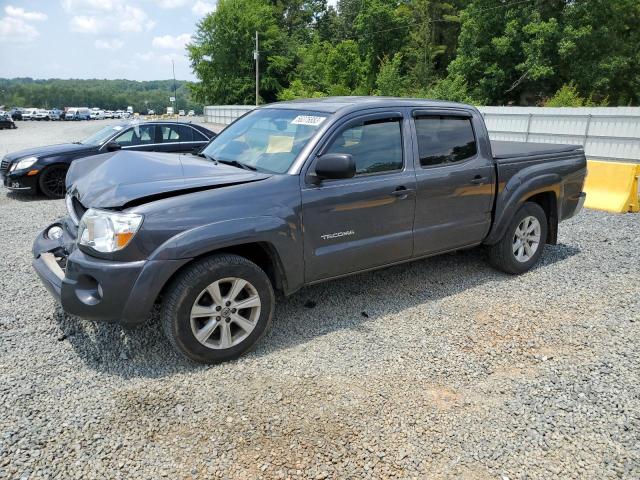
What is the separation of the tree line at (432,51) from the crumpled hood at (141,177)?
88.0 feet

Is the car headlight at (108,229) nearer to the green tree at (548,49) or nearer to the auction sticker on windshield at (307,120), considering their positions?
the auction sticker on windshield at (307,120)

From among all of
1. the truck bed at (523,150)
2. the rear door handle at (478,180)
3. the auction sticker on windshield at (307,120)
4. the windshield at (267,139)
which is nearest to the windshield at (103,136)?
the windshield at (267,139)

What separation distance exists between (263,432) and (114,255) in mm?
1424

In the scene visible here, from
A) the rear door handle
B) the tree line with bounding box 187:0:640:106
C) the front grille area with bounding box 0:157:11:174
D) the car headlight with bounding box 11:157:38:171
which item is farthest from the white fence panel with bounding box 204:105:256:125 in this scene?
the rear door handle

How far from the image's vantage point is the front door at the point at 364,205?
3664 mm

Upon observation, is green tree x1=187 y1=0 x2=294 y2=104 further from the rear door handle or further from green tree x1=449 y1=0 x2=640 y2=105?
the rear door handle

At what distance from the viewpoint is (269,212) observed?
3.39 metres

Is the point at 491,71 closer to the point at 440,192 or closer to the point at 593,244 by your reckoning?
Result: the point at 593,244

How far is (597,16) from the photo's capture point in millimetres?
31984

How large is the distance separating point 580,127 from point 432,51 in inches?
1306

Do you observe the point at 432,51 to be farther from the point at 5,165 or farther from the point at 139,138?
the point at 5,165

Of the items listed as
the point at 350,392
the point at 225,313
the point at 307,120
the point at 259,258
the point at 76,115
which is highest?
the point at 76,115

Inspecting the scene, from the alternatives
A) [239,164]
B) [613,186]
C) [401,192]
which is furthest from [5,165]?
[613,186]

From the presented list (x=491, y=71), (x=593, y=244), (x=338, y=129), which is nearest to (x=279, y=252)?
(x=338, y=129)
